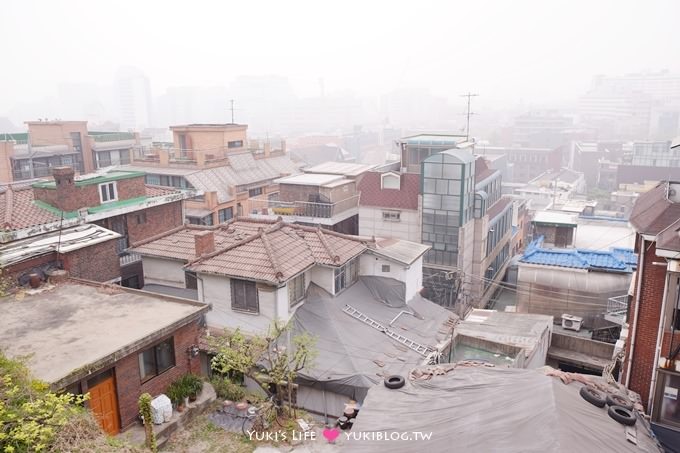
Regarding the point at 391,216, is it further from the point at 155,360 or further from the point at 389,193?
the point at 155,360

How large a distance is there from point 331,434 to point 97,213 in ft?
55.4

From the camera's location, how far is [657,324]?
38.7 ft

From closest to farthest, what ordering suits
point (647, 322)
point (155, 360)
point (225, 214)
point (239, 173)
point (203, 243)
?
point (647, 322) → point (155, 360) → point (203, 243) → point (225, 214) → point (239, 173)

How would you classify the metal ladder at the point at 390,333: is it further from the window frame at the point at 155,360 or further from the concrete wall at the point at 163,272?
the window frame at the point at 155,360

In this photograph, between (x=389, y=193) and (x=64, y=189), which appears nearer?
(x=64, y=189)

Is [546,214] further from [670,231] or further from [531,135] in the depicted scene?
[531,135]

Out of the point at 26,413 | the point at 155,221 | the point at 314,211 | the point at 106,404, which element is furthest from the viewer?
the point at 314,211

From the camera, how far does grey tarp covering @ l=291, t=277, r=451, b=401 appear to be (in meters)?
17.9

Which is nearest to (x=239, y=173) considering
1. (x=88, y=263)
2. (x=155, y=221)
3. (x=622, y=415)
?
(x=155, y=221)

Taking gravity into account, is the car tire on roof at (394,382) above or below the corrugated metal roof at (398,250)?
above

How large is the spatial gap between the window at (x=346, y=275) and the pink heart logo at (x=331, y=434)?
8597mm

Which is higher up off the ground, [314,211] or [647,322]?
[647,322]

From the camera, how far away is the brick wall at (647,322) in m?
11.8

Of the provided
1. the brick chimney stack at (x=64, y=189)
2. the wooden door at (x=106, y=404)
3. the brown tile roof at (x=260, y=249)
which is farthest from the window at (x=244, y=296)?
the brick chimney stack at (x=64, y=189)
